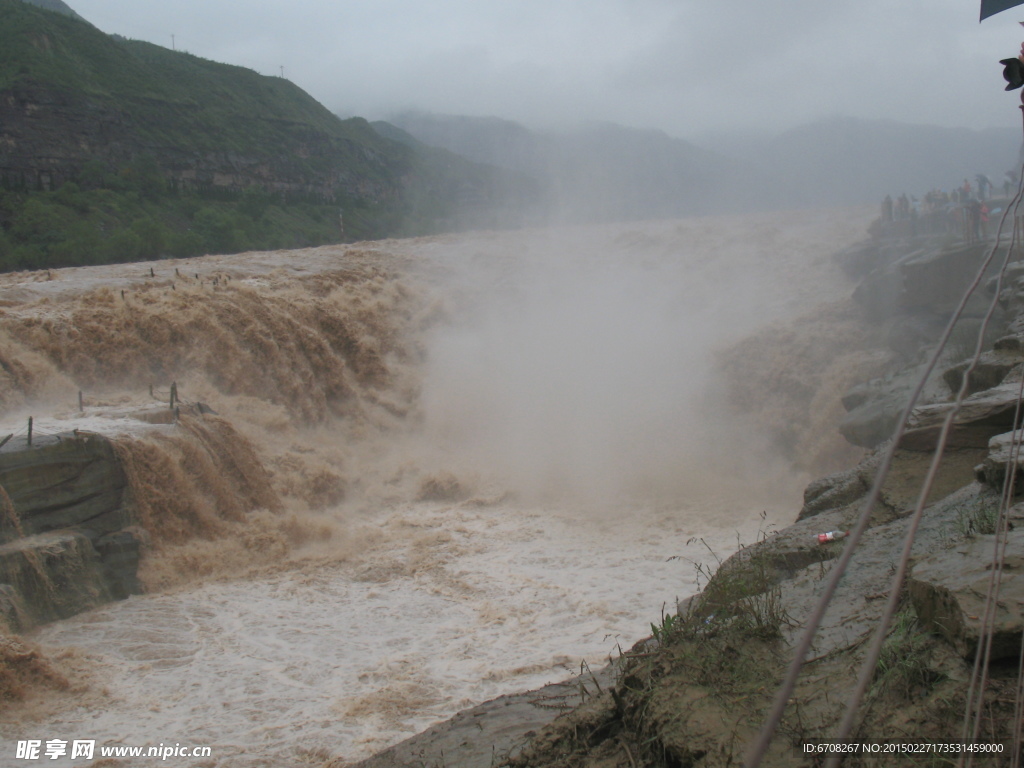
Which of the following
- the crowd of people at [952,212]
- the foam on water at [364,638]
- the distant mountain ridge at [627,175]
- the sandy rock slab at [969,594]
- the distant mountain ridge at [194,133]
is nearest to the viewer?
the sandy rock slab at [969,594]

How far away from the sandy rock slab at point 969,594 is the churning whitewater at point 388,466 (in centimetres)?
188

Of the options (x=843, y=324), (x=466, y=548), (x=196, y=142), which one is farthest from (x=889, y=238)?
(x=196, y=142)

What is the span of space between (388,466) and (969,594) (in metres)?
10.6

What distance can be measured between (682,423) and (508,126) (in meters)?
78.9

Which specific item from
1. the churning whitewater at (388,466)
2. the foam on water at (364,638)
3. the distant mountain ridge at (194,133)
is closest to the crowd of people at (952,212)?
the churning whitewater at (388,466)

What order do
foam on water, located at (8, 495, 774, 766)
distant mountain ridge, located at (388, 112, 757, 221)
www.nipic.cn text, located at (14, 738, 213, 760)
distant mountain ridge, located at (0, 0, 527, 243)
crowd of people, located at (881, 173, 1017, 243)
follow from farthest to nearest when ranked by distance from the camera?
distant mountain ridge, located at (0, 0, 527, 243) < distant mountain ridge, located at (388, 112, 757, 221) < crowd of people, located at (881, 173, 1017, 243) < foam on water, located at (8, 495, 774, 766) < www.nipic.cn text, located at (14, 738, 213, 760)

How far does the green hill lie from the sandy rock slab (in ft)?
88.4

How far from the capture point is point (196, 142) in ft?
143

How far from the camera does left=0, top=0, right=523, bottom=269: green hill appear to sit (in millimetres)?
30531

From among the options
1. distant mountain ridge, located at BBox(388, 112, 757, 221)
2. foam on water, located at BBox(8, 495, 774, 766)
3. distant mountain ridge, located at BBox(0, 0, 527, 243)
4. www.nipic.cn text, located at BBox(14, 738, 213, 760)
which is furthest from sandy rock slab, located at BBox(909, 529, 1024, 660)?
distant mountain ridge, located at BBox(0, 0, 527, 243)

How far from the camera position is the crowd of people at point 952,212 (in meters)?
13.6

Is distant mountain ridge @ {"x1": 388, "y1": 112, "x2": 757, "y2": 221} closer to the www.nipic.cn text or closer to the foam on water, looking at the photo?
the foam on water

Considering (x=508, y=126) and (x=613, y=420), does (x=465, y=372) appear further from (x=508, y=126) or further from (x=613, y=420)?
(x=508, y=126)

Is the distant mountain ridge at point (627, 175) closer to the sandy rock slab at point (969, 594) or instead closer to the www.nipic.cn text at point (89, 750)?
the www.nipic.cn text at point (89, 750)
